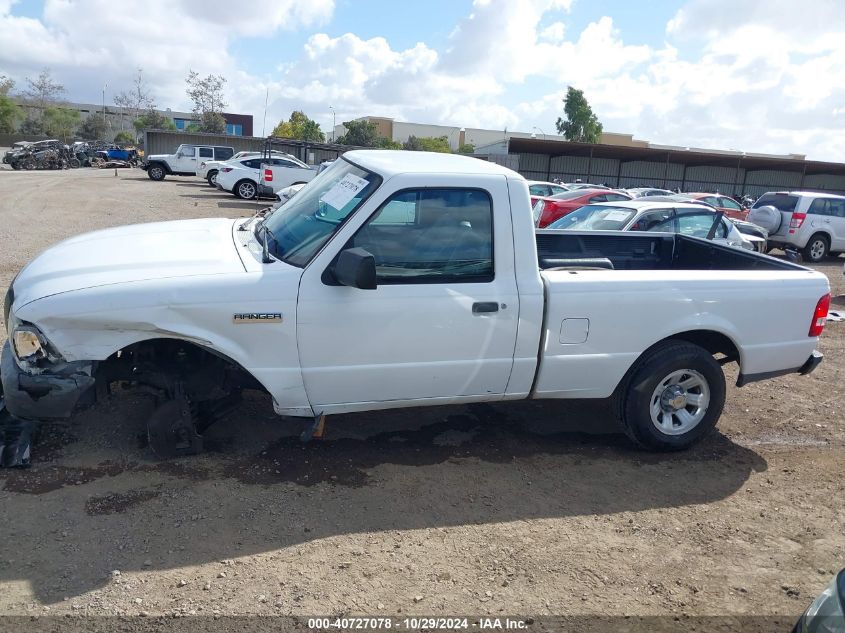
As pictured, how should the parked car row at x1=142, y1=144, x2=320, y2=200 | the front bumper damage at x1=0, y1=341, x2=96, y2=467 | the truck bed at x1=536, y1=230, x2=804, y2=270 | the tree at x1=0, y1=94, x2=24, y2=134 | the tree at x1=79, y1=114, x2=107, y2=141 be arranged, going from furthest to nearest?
the tree at x1=79, y1=114, x2=107, y2=141 < the tree at x1=0, y1=94, x2=24, y2=134 < the parked car row at x1=142, y1=144, x2=320, y2=200 < the truck bed at x1=536, y1=230, x2=804, y2=270 < the front bumper damage at x1=0, y1=341, x2=96, y2=467

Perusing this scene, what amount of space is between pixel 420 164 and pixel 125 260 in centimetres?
193

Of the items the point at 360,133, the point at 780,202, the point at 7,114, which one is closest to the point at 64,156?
the point at 360,133

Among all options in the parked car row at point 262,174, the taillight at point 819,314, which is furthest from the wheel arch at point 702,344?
the parked car row at point 262,174

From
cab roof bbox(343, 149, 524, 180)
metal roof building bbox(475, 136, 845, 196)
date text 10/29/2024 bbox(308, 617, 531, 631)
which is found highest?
metal roof building bbox(475, 136, 845, 196)

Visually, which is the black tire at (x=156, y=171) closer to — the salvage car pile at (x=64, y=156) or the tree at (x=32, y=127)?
the salvage car pile at (x=64, y=156)

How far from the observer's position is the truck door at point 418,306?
3.94m

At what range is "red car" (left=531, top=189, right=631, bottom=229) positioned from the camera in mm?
15750

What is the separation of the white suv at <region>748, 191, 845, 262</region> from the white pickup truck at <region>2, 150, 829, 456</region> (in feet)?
42.5

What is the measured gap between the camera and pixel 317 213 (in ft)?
14.1

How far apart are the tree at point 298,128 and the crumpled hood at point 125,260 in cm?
6739

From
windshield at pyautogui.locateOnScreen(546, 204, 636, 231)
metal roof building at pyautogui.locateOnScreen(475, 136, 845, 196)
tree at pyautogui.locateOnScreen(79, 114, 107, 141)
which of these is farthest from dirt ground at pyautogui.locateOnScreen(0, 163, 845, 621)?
tree at pyautogui.locateOnScreen(79, 114, 107, 141)

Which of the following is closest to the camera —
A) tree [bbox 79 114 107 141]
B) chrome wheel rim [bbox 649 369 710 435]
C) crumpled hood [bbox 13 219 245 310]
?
crumpled hood [bbox 13 219 245 310]

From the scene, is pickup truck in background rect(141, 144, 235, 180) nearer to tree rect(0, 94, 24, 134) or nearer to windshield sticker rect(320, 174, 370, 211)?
windshield sticker rect(320, 174, 370, 211)

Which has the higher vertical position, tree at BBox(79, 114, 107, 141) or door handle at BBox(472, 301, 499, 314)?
tree at BBox(79, 114, 107, 141)
